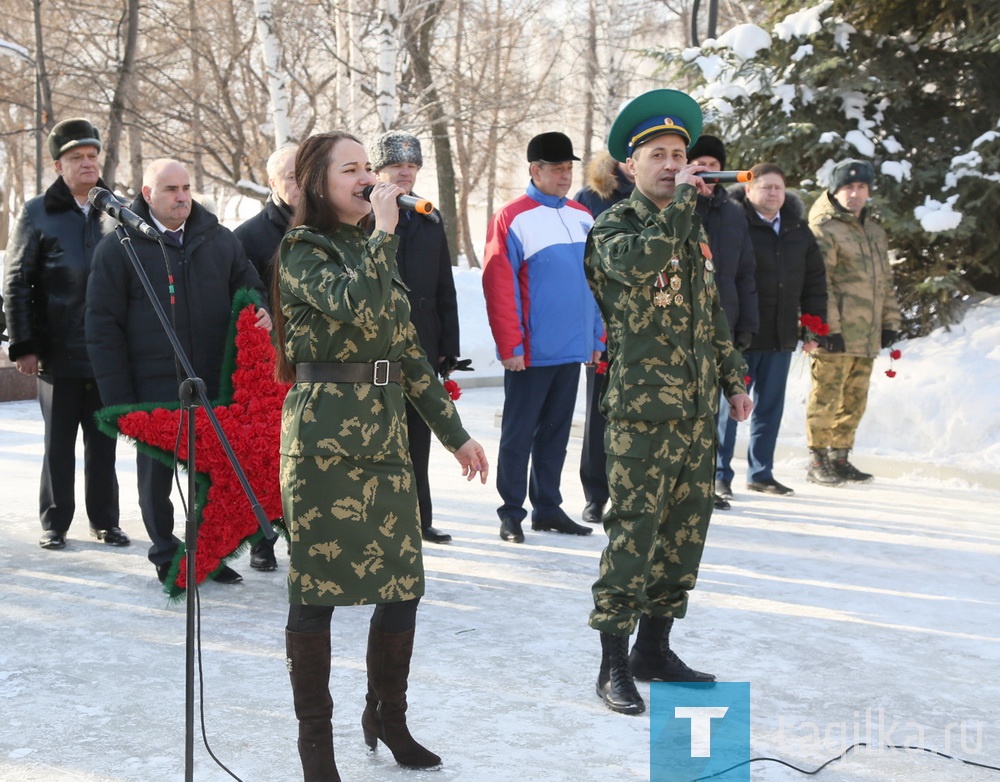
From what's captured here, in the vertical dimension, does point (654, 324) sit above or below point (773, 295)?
below

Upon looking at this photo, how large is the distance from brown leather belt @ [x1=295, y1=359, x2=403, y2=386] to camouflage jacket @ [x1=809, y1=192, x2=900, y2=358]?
5373 mm

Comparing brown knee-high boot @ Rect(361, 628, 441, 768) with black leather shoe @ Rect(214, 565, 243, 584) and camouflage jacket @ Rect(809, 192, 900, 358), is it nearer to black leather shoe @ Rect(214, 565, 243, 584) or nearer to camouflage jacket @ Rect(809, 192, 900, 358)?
black leather shoe @ Rect(214, 565, 243, 584)

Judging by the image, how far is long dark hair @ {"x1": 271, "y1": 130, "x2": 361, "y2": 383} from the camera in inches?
127

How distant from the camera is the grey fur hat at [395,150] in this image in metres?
5.79

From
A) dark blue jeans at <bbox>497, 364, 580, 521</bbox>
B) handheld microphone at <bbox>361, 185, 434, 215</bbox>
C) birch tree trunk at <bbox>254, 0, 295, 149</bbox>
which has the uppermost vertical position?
birch tree trunk at <bbox>254, 0, 295, 149</bbox>

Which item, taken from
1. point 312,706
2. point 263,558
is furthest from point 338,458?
point 263,558

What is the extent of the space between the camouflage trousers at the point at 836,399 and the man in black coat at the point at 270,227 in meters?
3.95

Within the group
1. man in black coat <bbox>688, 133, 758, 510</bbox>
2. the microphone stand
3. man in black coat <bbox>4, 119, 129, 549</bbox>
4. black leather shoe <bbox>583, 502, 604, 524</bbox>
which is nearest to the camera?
the microphone stand

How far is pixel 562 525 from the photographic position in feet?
21.5

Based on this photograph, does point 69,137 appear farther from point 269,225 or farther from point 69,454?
point 69,454

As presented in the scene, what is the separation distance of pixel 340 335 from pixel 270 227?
290cm

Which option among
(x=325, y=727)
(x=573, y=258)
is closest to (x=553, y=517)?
(x=573, y=258)

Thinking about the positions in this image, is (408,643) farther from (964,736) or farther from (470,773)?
(964,736)

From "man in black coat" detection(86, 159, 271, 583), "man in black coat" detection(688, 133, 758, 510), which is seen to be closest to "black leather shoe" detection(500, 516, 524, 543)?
"man in black coat" detection(688, 133, 758, 510)
